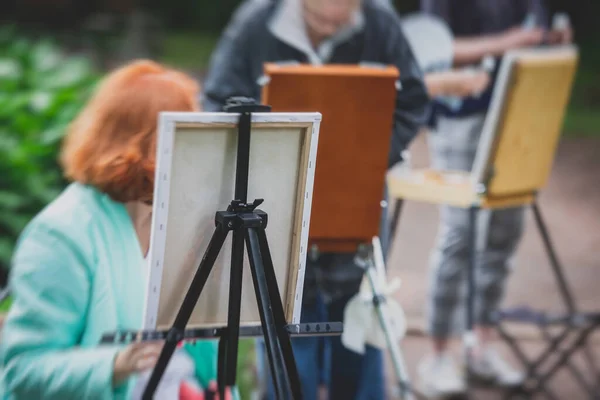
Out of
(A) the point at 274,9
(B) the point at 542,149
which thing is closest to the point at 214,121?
(A) the point at 274,9

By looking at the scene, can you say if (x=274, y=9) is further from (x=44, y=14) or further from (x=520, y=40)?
(x=44, y=14)

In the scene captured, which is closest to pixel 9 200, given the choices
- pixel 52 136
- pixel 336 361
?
pixel 52 136

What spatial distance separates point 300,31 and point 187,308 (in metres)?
1.41

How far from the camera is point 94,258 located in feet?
6.73

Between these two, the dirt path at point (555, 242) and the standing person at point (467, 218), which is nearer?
the standing person at point (467, 218)

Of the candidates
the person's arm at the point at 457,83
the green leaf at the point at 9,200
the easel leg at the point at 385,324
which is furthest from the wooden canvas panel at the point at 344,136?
the green leaf at the point at 9,200

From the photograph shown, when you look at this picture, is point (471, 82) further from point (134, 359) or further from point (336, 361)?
point (134, 359)

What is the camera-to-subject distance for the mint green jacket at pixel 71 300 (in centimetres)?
196

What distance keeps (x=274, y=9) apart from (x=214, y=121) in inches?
55.1

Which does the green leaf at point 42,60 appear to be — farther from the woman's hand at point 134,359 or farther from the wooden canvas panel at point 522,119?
the woman's hand at point 134,359

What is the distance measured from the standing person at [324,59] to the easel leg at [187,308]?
3.54 ft

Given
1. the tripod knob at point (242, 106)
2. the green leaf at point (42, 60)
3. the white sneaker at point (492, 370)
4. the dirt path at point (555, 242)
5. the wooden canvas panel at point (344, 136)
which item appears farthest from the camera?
the green leaf at point (42, 60)

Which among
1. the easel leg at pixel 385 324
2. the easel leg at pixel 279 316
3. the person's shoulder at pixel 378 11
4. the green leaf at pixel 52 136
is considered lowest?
the easel leg at pixel 385 324

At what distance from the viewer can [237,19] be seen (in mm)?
2961
